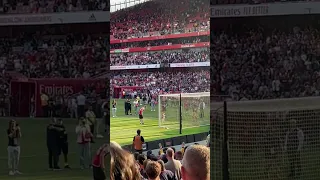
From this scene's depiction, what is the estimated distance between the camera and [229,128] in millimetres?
8844

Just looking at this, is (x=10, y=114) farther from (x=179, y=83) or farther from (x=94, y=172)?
(x=179, y=83)

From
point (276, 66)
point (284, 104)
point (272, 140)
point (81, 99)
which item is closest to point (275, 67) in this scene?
point (276, 66)

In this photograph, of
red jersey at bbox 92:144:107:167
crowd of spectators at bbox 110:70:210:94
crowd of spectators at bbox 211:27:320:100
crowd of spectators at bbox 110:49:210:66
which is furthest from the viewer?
crowd of spectators at bbox 110:70:210:94

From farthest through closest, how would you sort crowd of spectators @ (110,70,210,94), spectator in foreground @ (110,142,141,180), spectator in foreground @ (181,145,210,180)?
crowd of spectators @ (110,70,210,94)
spectator in foreground @ (110,142,141,180)
spectator in foreground @ (181,145,210,180)

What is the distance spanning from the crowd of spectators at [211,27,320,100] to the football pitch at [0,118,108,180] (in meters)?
2.62

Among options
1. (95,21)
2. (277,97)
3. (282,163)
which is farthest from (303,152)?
(95,21)

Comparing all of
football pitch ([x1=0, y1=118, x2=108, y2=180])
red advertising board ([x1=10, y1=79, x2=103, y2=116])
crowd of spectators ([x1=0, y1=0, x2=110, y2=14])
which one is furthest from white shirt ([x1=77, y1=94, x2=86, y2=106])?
crowd of spectators ([x1=0, y1=0, x2=110, y2=14])

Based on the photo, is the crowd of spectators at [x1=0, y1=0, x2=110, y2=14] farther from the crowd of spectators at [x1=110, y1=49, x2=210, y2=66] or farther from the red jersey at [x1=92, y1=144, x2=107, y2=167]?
the crowd of spectators at [x1=110, y1=49, x2=210, y2=66]

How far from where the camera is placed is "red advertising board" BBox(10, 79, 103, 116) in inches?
338

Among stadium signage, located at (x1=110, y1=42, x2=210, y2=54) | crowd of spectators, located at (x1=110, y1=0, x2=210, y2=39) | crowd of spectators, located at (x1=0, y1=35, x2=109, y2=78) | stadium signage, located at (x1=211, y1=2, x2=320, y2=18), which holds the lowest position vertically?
crowd of spectators, located at (x1=0, y1=35, x2=109, y2=78)

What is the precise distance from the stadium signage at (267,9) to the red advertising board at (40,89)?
8.17ft

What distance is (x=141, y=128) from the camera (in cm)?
1384

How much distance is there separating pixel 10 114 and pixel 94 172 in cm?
185

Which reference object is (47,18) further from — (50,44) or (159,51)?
(159,51)
